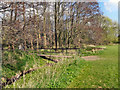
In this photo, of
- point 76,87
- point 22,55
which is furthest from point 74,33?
point 76,87

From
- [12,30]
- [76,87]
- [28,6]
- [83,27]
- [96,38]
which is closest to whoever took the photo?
Result: [12,30]

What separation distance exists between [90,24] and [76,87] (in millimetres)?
6077

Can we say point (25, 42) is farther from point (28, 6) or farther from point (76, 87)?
point (76, 87)

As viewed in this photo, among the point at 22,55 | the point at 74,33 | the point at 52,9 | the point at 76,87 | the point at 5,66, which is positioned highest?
the point at 52,9

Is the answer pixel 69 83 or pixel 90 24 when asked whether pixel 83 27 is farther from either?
pixel 69 83

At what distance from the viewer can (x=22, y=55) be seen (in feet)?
13.6

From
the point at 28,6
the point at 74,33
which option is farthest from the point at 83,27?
the point at 28,6

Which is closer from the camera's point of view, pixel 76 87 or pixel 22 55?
pixel 76 87

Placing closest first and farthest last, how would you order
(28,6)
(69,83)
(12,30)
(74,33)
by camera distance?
(12,30) < (69,83) < (28,6) < (74,33)

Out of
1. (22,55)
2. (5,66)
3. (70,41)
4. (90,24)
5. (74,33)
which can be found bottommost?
(5,66)

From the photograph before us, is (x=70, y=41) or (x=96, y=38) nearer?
(x=70, y=41)

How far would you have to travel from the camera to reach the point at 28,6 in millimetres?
4398

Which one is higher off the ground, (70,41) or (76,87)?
(70,41)

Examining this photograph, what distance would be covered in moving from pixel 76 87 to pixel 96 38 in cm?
719
